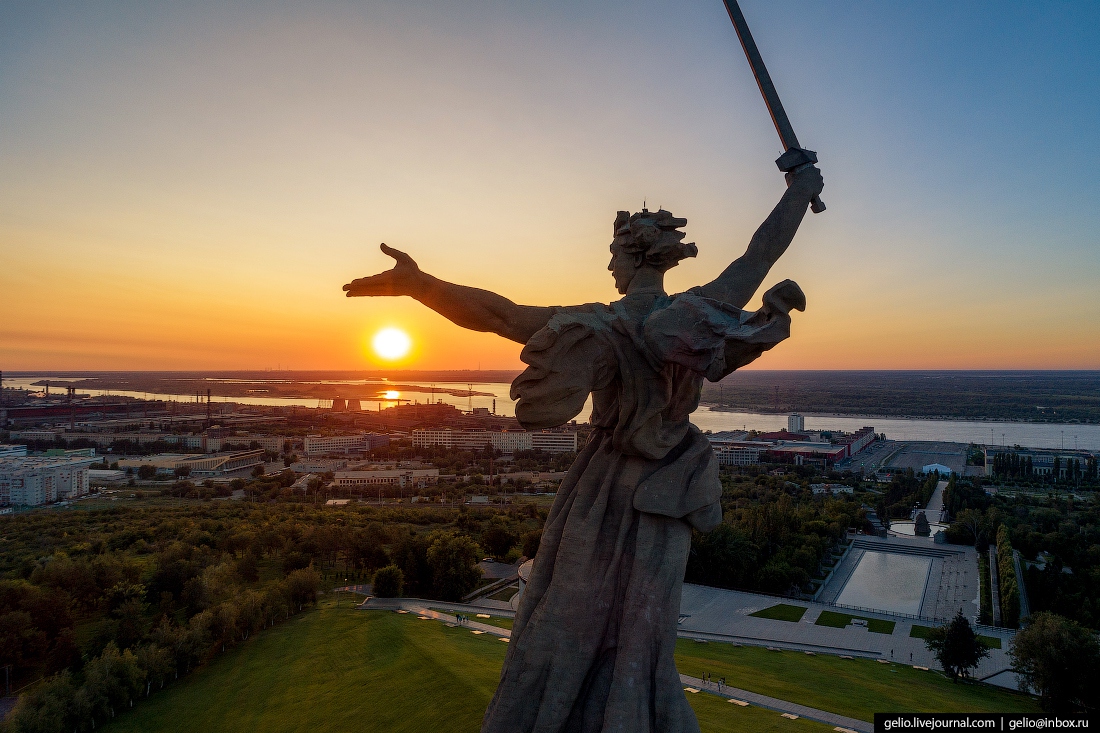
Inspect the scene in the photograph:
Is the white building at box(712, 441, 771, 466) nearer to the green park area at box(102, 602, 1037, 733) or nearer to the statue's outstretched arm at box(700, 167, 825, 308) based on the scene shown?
the green park area at box(102, 602, 1037, 733)

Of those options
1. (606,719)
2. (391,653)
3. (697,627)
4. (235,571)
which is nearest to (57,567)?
(235,571)

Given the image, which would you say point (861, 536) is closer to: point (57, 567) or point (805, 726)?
point (805, 726)

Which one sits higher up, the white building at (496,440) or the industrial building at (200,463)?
the white building at (496,440)

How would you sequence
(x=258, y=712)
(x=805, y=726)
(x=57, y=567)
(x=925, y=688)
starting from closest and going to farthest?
(x=805, y=726), (x=258, y=712), (x=925, y=688), (x=57, y=567)

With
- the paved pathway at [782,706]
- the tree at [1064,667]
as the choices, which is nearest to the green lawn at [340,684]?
the paved pathway at [782,706]

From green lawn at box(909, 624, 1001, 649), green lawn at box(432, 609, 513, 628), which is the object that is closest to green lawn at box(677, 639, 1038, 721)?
green lawn at box(909, 624, 1001, 649)

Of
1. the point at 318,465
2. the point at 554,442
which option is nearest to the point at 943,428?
the point at 554,442

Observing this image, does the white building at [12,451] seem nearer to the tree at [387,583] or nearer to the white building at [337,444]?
the white building at [337,444]
